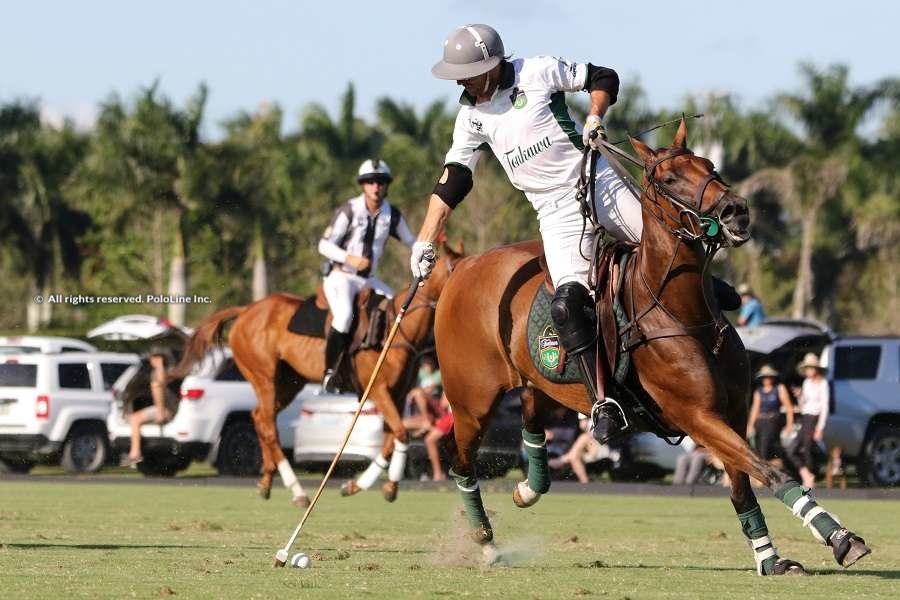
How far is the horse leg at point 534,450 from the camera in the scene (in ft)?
36.0

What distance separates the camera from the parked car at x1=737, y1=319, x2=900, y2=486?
2333 centimetres

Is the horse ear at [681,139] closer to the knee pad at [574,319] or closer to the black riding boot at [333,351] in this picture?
the knee pad at [574,319]

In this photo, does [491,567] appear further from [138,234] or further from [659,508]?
[138,234]

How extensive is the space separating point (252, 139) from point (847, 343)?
3409 centimetres

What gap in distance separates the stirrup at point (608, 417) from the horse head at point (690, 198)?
1040 millimetres

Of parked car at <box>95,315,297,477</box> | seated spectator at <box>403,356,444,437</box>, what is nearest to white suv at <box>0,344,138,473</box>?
parked car at <box>95,315,297,477</box>

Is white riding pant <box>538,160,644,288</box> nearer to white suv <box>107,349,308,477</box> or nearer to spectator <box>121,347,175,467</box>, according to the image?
white suv <box>107,349,308,477</box>

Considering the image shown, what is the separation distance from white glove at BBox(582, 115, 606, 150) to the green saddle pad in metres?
1.00

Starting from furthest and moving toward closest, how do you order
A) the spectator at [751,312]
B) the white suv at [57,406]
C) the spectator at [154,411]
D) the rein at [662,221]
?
the white suv at [57,406] < the spectator at [154,411] < the spectator at [751,312] < the rein at [662,221]

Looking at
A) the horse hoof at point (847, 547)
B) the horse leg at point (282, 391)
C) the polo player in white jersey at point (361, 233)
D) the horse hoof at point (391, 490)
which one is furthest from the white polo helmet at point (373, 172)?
the horse hoof at point (847, 547)

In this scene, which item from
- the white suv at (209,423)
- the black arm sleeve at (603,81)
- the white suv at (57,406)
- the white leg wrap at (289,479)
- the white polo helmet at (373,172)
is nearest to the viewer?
the black arm sleeve at (603,81)

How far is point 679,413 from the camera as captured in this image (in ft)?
30.5

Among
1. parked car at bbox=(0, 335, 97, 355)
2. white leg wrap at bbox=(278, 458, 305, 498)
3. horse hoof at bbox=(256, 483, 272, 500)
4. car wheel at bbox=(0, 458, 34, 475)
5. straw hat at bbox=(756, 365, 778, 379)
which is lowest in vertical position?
car wheel at bbox=(0, 458, 34, 475)

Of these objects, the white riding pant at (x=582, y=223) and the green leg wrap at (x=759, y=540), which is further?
the white riding pant at (x=582, y=223)
